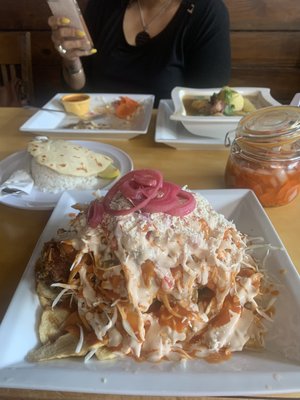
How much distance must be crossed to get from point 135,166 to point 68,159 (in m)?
0.22

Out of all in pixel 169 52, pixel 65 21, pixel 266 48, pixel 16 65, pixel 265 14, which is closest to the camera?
pixel 65 21

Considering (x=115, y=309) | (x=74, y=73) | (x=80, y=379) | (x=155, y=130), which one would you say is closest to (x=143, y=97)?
(x=155, y=130)

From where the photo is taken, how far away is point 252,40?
2.44 metres

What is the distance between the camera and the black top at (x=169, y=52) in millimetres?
1745

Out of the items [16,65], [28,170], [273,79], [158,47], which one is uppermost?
[158,47]

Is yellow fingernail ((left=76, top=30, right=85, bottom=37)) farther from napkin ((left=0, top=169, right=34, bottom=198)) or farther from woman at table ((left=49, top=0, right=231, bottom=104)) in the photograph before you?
napkin ((left=0, top=169, right=34, bottom=198))

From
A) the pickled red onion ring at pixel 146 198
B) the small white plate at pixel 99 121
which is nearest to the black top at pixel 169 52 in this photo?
the small white plate at pixel 99 121

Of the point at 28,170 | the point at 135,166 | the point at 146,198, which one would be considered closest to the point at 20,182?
the point at 28,170

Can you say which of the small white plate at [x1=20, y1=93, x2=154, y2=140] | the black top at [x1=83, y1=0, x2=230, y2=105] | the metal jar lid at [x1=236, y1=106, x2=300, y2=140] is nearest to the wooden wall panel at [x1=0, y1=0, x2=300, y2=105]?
the black top at [x1=83, y1=0, x2=230, y2=105]

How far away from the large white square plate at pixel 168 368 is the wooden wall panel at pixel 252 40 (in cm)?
198

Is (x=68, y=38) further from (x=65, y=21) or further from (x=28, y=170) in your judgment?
(x=28, y=170)

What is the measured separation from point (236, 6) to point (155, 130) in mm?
1544

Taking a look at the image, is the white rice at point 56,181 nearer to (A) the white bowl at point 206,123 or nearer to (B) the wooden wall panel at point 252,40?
(A) the white bowl at point 206,123

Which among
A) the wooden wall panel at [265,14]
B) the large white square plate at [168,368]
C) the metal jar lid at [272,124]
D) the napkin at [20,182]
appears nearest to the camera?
the large white square plate at [168,368]
